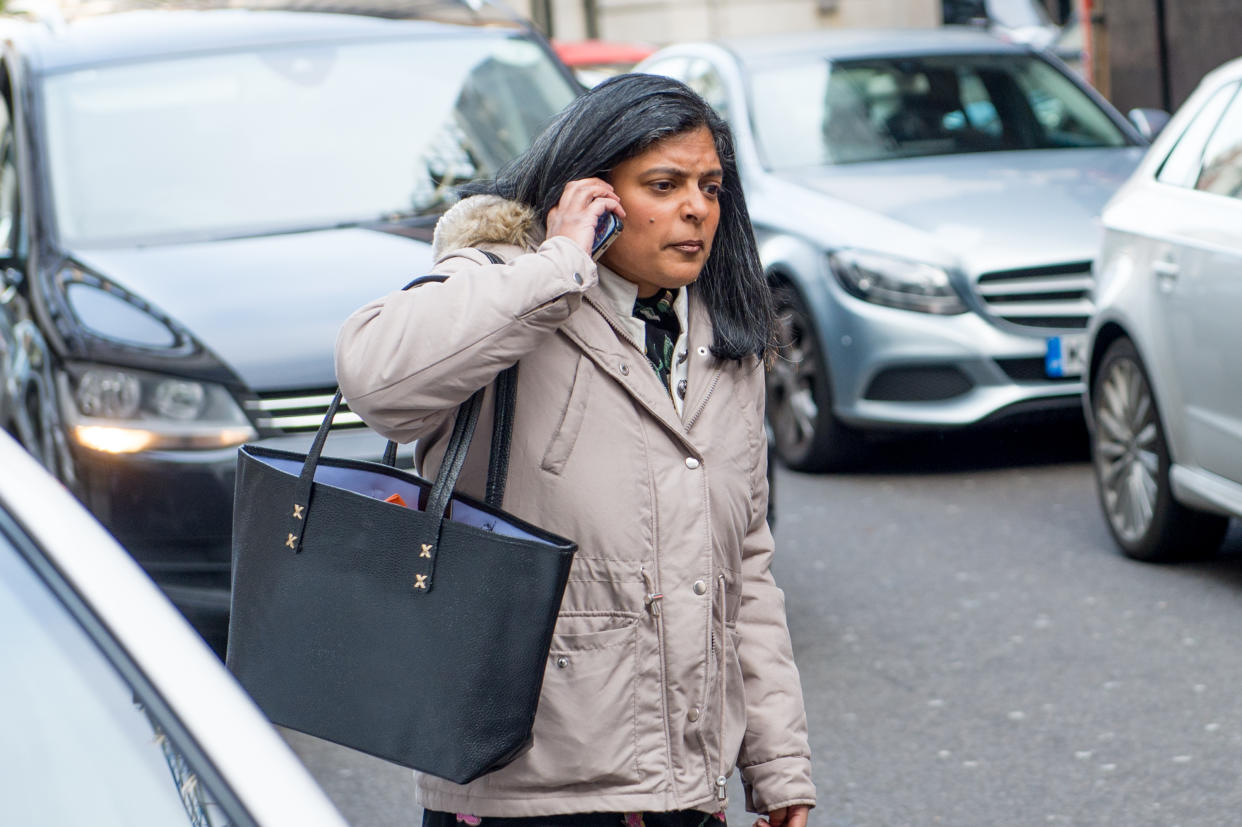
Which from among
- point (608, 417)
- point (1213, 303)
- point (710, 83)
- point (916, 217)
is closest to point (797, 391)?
point (916, 217)

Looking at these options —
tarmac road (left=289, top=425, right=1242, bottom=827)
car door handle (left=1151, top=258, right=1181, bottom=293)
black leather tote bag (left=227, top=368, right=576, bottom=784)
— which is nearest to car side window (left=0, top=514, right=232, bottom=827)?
black leather tote bag (left=227, top=368, right=576, bottom=784)

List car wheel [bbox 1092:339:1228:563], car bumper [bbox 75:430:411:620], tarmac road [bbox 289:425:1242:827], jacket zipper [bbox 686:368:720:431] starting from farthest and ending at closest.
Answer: car wheel [bbox 1092:339:1228:563], car bumper [bbox 75:430:411:620], tarmac road [bbox 289:425:1242:827], jacket zipper [bbox 686:368:720:431]

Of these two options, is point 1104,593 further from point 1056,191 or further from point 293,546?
point 293,546

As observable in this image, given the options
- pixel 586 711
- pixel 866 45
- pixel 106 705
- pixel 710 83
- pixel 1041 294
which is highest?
pixel 106 705

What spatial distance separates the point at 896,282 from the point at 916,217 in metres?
0.34

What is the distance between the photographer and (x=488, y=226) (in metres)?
2.47

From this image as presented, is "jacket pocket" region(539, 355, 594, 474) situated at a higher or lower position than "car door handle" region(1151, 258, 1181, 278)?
higher

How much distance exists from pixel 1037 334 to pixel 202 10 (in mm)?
3438

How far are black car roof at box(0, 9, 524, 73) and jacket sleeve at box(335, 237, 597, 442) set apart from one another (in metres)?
4.32

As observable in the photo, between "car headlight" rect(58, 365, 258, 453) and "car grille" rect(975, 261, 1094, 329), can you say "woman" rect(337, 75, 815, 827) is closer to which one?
"car headlight" rect(58, 365, 258, 453)

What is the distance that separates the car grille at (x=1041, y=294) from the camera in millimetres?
7457

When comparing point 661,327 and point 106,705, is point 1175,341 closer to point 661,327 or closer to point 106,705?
point 661,327

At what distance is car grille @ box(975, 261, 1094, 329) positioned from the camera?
7.46 m

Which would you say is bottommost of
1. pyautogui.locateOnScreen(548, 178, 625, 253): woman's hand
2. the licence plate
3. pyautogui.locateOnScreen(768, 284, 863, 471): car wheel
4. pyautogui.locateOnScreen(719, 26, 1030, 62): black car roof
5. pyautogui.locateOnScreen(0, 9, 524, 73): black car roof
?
pyautogui.locateOnScreen(768, 284, 863, 471): car wheel
